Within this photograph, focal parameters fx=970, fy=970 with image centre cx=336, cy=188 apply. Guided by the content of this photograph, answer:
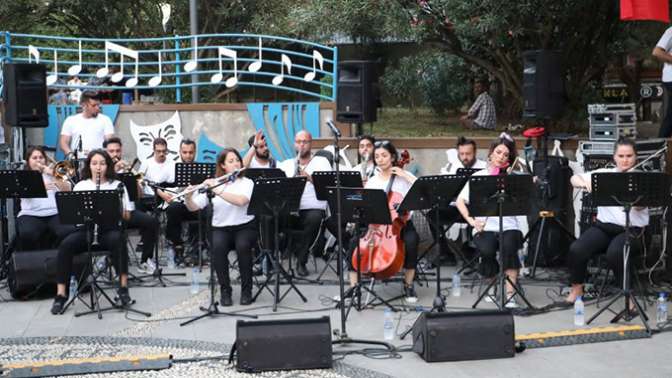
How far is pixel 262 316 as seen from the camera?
29.3ft

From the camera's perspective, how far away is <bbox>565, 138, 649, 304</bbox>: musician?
8758mm

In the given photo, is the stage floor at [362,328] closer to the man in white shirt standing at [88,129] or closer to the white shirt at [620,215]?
the white shirt at [620,215]

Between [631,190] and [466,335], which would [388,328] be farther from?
[631,190]

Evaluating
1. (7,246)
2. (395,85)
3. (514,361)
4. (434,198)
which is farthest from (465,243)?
(395,85)

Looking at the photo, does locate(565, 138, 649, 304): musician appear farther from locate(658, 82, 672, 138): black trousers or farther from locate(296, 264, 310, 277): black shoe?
locate(296, 264, 310, 277): black shoe

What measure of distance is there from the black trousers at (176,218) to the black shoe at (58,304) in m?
2.32

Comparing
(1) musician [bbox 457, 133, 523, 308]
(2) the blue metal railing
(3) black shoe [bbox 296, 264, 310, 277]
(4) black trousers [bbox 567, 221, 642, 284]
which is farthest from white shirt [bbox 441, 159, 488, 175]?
(2) the blue metal railing

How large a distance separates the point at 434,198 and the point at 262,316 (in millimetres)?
1919

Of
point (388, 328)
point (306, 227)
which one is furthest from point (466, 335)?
point (306, 227)

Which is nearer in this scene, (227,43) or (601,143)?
(601,143)

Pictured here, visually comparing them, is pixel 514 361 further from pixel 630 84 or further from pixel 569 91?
pixel 630 84

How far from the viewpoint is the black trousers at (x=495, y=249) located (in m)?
9.18

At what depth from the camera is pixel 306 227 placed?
10.9 m

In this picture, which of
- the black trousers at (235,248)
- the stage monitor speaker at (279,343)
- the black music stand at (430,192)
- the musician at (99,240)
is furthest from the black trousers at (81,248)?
the black music stand at (430,192)
